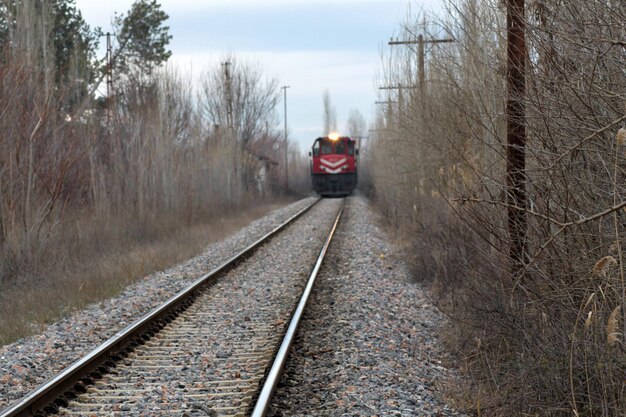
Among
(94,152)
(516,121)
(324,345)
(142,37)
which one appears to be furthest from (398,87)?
(142,37)

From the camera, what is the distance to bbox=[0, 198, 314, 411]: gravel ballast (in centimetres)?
657

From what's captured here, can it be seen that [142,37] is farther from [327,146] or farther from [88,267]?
[88,267]

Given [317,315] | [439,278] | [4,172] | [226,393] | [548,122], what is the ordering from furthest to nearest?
[4,172] < [439,278] < [317,315] < [226,393] < [548,122]

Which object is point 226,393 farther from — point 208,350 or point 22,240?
point 22,240

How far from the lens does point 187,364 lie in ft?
22.7

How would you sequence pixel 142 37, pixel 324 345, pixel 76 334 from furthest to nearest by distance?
pixel 142 37, pixel 76 334, pixel 324 345

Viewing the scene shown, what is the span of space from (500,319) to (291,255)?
9.52 meters

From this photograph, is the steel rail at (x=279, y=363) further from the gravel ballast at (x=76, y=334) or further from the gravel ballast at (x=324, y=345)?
the gravel ballast at (x=76, y=334)

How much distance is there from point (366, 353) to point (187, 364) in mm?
1657

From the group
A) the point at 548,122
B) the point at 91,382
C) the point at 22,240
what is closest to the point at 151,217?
the point at 22,240

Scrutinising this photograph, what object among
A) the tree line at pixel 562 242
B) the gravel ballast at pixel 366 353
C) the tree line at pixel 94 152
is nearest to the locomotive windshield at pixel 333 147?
the tree line at pixel 94 152

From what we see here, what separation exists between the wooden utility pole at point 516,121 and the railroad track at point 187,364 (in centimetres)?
227

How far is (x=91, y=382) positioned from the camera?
6.24m

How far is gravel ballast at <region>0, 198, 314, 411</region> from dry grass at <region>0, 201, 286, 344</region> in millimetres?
333
